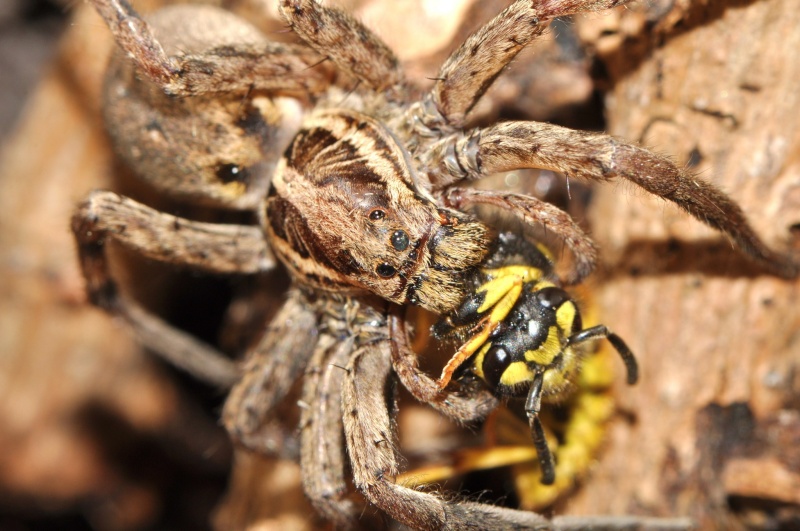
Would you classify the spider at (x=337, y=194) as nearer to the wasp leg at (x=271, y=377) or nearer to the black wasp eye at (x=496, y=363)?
the wasp leg at (x=271, y=377)

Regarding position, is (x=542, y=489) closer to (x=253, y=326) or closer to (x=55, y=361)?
(x=253, y=326)

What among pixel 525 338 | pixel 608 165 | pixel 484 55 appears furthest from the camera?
pixel 484 55

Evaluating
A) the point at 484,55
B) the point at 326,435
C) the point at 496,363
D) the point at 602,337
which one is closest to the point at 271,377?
the point at 326,435

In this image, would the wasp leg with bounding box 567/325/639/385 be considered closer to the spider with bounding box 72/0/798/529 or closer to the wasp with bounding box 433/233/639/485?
the wasp with bounding box 433/233/639/485

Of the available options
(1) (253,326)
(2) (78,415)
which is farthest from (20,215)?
(1) (253,326)

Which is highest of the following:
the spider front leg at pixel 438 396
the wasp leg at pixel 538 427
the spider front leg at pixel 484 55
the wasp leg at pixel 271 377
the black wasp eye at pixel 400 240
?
the spider front leg at pixel 484 55

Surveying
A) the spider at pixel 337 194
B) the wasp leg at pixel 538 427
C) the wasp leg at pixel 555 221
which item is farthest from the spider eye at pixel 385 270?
the wasp leg at pixel 538 427

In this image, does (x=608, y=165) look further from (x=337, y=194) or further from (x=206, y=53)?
(x=206, y=53)
